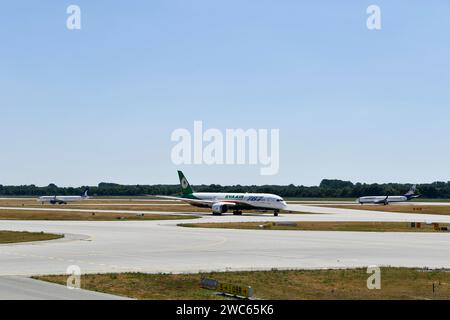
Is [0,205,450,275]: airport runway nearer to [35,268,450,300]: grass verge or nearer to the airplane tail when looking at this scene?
[35,268,450,300]: grass verge

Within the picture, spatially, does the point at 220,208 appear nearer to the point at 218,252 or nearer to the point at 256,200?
the point at 256,200

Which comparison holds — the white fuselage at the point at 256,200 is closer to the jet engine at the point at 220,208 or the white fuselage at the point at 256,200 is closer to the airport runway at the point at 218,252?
the jet engine at the point at 220,208

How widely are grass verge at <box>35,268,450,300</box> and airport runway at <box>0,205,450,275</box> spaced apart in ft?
11.1

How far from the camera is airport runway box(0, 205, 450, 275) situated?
41562mm

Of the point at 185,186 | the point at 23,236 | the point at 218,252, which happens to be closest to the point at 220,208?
the point at 185,186

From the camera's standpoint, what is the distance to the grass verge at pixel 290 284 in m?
30.6

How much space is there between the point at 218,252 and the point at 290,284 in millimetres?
16897

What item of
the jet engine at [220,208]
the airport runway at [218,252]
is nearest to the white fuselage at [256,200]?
the jet engine at [220,208]

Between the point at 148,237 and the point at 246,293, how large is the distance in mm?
39481

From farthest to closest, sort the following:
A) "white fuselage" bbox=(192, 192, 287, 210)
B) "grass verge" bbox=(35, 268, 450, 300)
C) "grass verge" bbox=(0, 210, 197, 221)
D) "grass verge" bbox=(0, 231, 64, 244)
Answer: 1. "white fuselage" bbox=(192, 192, 287, 210)
2. "grass verge" bbox=(0, 210, 197, 221)
3. "grass verge" bbox=(0, 231, 64, 244)
4. "grass verge" bbox=(35, 268, 450, 300)

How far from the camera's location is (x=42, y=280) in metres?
32.9

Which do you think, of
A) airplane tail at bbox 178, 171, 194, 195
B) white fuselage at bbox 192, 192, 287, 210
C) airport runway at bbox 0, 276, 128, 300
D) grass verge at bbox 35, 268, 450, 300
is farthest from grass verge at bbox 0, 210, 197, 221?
airport runway at bbox 0, 276, 128, 300

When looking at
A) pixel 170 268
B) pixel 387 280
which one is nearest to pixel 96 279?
pixel 170 268
